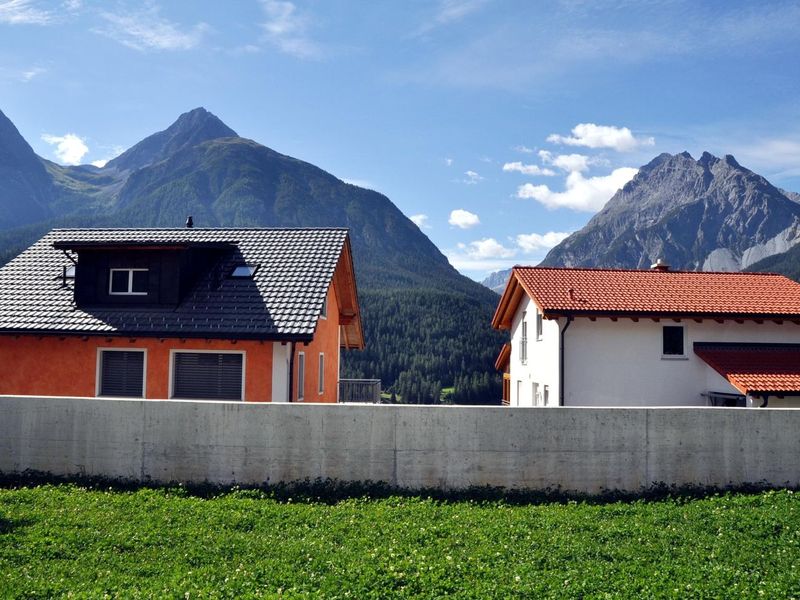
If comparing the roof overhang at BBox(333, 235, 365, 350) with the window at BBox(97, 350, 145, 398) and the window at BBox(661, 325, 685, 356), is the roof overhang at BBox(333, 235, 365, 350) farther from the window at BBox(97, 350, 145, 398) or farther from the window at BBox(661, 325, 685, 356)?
the window at BBox(661, 325, 685, 356)

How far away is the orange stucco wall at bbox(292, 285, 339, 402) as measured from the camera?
751 inches

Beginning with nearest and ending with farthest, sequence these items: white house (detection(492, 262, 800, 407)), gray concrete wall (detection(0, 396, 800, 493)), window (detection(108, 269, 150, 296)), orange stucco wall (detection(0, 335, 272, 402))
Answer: gray concrete wall (detection(0, 396, 800, 493))
orange stucco wall (detection(0, 335, 272, 402))
window (detection(108, 269, 150, 296))
white house (detection(492, 262, 800, 407))

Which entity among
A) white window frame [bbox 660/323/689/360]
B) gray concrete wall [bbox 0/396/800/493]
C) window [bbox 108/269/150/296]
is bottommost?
gray concrete wall [bbox 0/396/800/493]

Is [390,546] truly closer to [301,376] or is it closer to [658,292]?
[301,376]

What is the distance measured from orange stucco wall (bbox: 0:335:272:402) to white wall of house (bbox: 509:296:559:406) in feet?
35.4

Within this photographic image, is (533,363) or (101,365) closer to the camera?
(101,365)

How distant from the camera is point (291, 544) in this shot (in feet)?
29.0

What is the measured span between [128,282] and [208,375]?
13.2 feet

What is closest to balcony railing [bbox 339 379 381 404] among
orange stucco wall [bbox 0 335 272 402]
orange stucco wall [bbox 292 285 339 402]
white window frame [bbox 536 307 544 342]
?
orange stucco wall [bbox 292 285 339 402]

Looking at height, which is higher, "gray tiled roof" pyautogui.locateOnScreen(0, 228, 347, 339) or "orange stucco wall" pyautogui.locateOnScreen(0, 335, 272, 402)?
"gray tiled roof" pyautogui.locateOnScreen(0, 228, 347, 339)

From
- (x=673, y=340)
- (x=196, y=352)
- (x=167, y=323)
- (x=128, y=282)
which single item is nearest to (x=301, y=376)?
(x=196, y=352)

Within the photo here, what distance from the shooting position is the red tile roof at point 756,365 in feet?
62.1

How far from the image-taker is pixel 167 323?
17.4 metres

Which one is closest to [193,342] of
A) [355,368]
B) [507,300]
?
[507,300]
